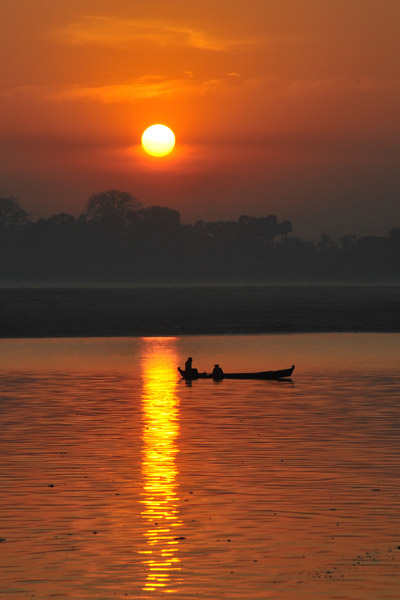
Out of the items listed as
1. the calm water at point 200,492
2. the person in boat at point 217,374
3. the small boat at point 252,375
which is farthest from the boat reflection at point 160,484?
the person in boat at point 217,374

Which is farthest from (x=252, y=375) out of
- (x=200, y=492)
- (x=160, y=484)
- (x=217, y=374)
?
(x=200, y=492)

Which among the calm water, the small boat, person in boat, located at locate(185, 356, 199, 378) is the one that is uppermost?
person in boat, located at locate(185, 356, 199, 378)

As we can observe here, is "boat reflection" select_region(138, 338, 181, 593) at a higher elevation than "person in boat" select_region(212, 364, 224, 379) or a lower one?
lower

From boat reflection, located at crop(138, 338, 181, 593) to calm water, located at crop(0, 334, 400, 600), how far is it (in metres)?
0.05

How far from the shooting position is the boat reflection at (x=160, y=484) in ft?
54.9

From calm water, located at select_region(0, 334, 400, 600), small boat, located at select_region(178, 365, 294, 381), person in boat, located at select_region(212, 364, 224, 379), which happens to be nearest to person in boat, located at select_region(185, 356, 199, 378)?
small boat, located at select_region(178, 365, 294, 381)

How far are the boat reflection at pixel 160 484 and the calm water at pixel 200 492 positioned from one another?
5cm

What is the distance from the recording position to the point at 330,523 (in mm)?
19797

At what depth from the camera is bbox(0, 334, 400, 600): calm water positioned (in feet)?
53.5

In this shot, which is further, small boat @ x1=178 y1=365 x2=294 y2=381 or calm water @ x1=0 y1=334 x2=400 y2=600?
small boat @ x1=178 y1=365 x2=294 y2=381

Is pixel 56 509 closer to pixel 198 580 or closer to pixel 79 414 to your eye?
pixel 198 580

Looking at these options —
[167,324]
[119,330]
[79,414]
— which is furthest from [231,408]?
[167,324]

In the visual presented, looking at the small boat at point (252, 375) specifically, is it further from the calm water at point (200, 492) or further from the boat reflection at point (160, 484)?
the calm water at point (200, 492)

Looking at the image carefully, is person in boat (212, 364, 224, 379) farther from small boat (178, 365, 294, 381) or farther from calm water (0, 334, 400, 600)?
calm water (0, 334, 400, 600)
